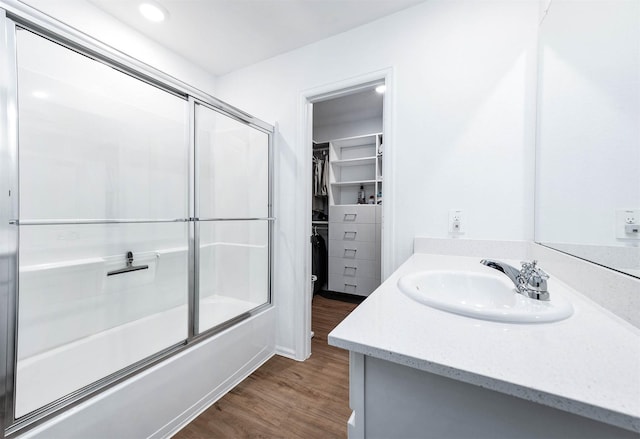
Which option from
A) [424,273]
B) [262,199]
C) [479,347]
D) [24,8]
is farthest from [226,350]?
[24,8]

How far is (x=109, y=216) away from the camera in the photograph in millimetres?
1819

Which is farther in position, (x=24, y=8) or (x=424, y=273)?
(x=424, y=273)

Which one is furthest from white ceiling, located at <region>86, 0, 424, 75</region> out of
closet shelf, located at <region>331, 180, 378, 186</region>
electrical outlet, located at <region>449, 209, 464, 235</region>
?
closet shelf, located at <region>331, 180, 378, 186</region>

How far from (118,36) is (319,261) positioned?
2.92m

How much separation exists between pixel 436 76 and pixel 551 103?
60 centimetres

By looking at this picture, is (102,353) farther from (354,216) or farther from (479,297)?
(354,216)

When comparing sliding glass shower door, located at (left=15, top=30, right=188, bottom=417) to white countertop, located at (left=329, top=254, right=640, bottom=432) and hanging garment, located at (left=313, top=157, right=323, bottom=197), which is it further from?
hanging garment, located at (left=313, top=157, right=323, bottom=197)

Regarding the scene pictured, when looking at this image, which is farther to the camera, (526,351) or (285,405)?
(285,405)

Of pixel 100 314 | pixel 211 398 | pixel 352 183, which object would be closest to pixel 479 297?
pixel 211 398

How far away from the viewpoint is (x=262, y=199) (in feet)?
7.08

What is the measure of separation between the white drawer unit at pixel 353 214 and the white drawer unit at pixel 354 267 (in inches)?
19.7

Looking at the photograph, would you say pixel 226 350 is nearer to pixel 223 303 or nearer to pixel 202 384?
pixel 202 384

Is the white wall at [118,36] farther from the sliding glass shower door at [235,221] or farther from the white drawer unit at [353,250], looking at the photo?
the white drawer unit at [353,250]

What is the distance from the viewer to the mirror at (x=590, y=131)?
26.4 inches
